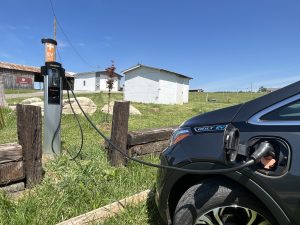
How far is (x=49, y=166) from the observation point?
14.7ft

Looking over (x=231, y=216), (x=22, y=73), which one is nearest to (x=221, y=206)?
(x=231, y=216)

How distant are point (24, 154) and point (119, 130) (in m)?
1.44

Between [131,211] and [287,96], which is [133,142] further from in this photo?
[287,96]

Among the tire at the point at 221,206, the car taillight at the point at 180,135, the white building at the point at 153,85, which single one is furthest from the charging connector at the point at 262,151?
the white building at the point at 153,85

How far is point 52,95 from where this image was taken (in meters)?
4.77

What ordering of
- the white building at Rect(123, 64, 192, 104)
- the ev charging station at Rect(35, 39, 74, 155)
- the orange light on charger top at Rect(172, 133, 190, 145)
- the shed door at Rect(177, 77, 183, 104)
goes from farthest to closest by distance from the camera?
the shed door at Rect(177, 77, 183, 104) → the white building at Rect(123, 64, 192, 104) → the ev charging station at Rect(35, 39, 74, 155) → the orange light on charger top at Rect(172, 133, 190, 145)

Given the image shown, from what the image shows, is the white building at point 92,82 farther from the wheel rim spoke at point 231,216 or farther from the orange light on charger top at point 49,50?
the wheel rim spoke at point 231,216

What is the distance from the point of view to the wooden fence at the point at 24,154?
3.62 meters

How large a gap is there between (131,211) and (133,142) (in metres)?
1.61

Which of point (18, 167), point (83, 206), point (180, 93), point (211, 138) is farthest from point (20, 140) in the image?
point (180, 93)

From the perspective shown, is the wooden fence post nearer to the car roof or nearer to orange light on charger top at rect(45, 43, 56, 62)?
orange light on charger top at rect(45, 43, 56, 62)

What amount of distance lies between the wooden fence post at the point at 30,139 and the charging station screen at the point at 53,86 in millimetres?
812

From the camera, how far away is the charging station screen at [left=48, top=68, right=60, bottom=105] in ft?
15.3

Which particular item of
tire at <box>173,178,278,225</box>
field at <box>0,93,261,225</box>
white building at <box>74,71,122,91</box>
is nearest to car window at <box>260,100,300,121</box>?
tire at <box>173,178,278,225</box>
